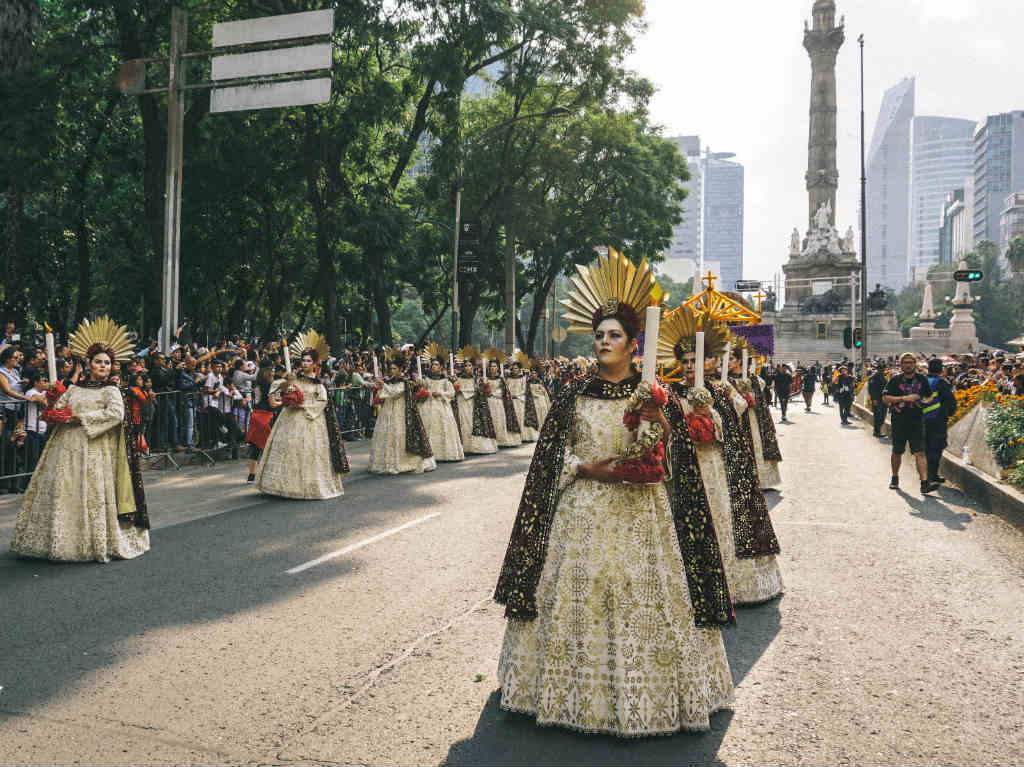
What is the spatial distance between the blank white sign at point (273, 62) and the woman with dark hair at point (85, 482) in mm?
6884

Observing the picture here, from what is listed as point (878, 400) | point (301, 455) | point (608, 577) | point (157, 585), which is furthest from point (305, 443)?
point (878, 400)

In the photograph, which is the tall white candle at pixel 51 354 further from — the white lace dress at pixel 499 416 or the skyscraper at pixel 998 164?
the skyscraper at pixel 998 164

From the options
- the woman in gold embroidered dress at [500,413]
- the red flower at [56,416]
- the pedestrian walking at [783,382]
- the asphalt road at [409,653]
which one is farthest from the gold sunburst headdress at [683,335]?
the pedestrian walking at [783,382]

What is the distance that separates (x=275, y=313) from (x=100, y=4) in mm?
14652

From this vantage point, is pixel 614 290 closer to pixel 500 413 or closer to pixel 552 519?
pixel 552 519

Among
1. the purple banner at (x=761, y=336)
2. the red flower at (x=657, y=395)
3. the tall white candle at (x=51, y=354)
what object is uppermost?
the purple banner at (x=761, y=336)

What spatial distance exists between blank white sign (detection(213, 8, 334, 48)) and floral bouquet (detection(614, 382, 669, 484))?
35.4 feet

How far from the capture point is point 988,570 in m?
7.34

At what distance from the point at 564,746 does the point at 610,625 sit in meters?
0.55

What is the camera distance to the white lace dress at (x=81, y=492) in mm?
7125

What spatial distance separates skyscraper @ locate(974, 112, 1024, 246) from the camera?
135 m

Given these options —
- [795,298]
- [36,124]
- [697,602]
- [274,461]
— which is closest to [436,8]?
[36,124]

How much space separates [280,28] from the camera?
42.9ft

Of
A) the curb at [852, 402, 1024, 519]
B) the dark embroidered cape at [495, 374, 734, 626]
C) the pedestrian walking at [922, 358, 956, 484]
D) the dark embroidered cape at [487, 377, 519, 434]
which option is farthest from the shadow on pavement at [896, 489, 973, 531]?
the dark embroidered cape at [487, 377, 519, 434]
